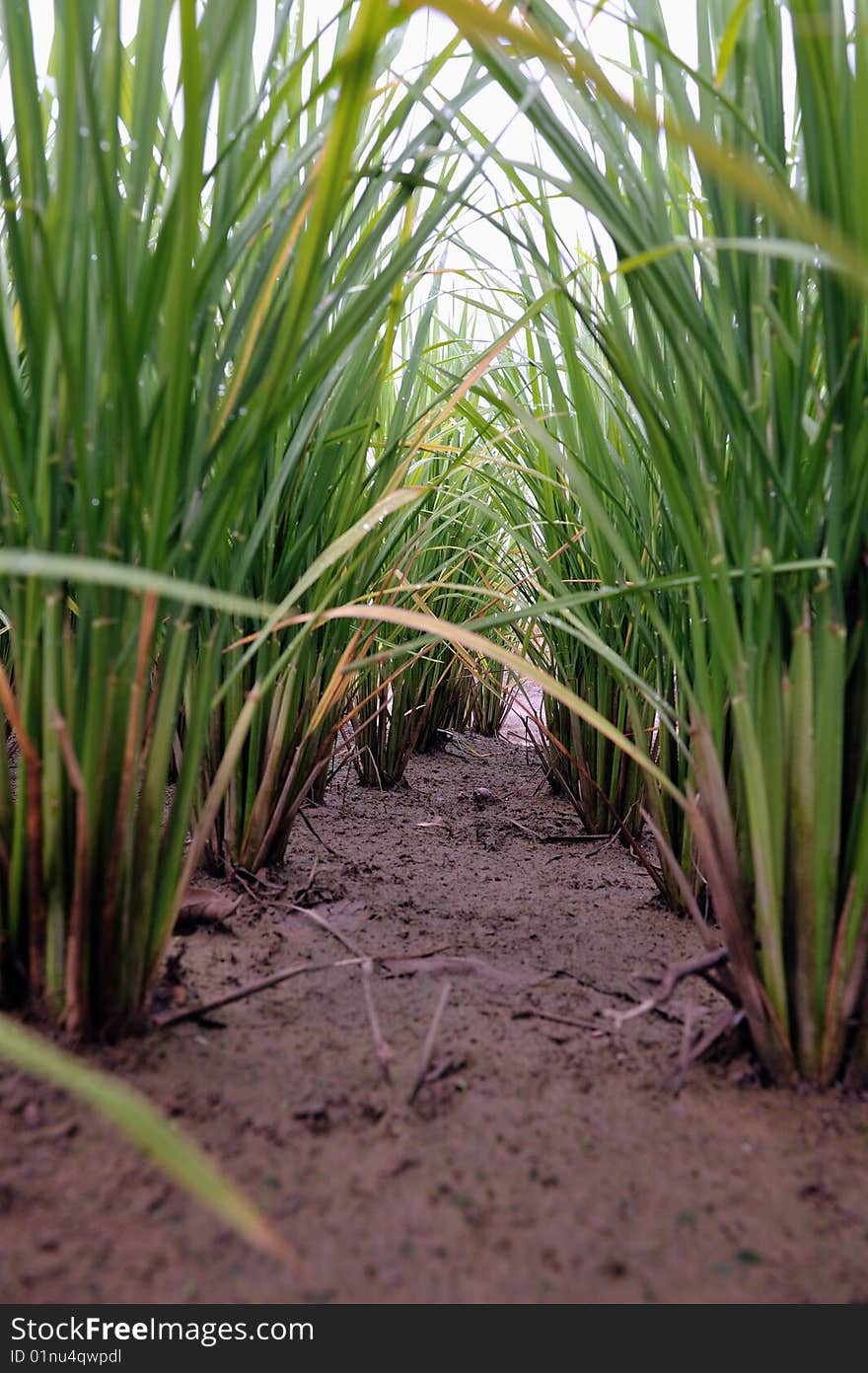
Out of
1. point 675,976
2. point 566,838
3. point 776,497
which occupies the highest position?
point 776,497

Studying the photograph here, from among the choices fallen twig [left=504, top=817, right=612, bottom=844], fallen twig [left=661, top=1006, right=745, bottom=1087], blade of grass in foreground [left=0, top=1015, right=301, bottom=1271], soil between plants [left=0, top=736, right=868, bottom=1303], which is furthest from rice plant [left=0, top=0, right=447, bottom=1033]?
fallen twig [left=504, top=817, right=612, bottom=844]

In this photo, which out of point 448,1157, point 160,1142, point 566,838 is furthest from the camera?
point 566,838

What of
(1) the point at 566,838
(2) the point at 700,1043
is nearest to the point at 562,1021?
(2) the point at 700,1043

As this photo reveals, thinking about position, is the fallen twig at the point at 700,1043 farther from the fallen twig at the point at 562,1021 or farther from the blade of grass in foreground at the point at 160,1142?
the blade of grass in foreground at the point at 160,1142

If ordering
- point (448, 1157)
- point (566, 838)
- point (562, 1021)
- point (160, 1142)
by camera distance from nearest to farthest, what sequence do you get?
1. point (160, 1142)
2. point (448, 1157)
3. point (562, 1021)
4. point (566, 838)

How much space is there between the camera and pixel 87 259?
466 millimetres

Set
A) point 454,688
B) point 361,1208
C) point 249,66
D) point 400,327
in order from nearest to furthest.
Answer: point 361,1208 → point 249,66 → point 400,327 → point 454,688

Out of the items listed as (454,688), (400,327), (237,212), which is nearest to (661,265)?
(237,212)

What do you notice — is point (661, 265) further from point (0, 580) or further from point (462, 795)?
point (462, 795)

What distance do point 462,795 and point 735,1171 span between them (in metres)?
1.21

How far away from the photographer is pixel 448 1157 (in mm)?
438

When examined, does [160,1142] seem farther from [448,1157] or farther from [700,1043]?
[700,1043]

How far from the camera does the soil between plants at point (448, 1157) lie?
0.35 m

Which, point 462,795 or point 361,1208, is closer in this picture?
point 361,1208
